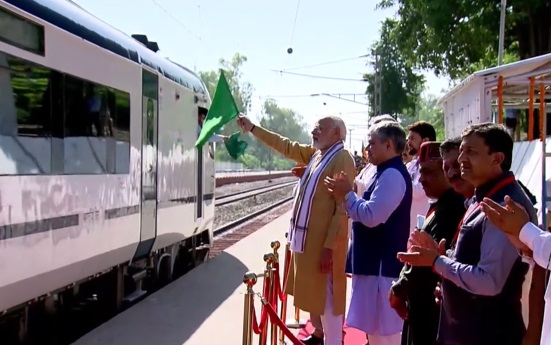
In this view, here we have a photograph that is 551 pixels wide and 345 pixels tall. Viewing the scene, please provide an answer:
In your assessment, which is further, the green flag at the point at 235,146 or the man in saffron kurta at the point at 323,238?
the green flag at the point at 235,146

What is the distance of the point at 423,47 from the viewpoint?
75.0 feet

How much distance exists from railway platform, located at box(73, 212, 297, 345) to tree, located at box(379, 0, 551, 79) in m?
11.1

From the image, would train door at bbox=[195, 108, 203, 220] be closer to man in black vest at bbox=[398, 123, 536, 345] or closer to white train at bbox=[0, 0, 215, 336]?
white train at bbox=[0, 0, 215, 336]

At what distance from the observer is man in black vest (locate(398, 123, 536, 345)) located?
321 cm

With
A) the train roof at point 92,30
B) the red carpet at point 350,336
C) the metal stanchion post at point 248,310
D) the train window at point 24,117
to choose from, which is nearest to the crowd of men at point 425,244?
the metal stanchion post at point 248,310

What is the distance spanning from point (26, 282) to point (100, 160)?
6.01 ft

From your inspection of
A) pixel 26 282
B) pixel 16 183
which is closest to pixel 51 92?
pixel 16 183

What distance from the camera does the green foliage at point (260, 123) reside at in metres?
104

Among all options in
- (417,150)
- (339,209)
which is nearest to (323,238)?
(339,209)

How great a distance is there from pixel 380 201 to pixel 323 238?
3.18 feet

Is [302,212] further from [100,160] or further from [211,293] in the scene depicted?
[211,293]

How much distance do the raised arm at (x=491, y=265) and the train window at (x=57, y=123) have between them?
10.9 feet

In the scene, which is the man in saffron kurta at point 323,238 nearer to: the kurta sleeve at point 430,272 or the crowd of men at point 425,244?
the crowd of men at point 425,244

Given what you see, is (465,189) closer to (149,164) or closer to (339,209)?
(339,209)
